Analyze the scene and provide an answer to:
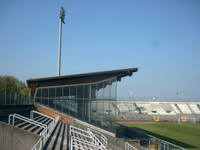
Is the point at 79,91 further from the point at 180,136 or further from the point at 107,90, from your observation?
the point at 180,136

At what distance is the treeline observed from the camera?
56.2m

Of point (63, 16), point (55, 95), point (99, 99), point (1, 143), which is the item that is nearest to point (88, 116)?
point (99, 99)

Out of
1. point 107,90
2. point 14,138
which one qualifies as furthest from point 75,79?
point 14,138

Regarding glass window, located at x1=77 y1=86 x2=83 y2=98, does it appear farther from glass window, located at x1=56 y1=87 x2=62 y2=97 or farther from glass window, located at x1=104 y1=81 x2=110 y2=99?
glass window, located at x1=104 y1=81 x2=110 y2=99

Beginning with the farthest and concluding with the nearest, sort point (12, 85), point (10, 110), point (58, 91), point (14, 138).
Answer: point (12, 85)
point (58, 91)
point (10, 110)
point (14, 138)

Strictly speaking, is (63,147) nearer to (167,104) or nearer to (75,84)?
(75,84)

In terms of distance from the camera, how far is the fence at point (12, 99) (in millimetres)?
19656

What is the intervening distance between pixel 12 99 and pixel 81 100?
5.82 m

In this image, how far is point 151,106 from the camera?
9944 cm

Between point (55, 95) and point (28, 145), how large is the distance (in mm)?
12001

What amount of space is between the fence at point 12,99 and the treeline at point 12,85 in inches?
1215

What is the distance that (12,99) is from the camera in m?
22.1

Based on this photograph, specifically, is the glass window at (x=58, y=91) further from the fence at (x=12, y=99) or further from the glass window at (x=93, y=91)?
the fence at (x=12, y=99)

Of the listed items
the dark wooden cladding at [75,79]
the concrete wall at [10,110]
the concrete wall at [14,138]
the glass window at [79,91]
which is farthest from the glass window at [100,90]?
the concrete wall at [14,138]
